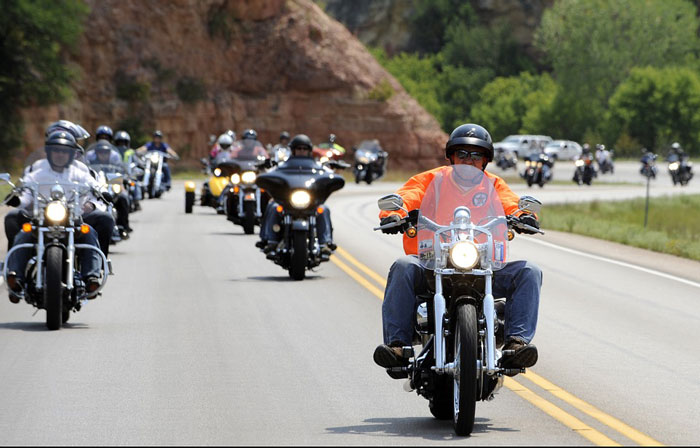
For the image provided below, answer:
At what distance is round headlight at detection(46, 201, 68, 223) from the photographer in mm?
13203

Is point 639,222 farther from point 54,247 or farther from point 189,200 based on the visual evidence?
point 54,247

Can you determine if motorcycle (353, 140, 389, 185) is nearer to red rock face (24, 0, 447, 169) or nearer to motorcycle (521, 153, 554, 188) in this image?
motorcycle (521, 153, 554, 188)

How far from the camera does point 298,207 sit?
1856cm

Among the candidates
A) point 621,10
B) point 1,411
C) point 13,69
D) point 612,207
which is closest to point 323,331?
point 1,411

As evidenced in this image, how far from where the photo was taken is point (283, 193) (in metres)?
18.7

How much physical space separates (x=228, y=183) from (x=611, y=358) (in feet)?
59.5

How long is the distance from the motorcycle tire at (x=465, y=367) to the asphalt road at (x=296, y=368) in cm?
13

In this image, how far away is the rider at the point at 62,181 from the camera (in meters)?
13.3

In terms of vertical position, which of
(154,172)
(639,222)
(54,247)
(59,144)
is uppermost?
(59,144)

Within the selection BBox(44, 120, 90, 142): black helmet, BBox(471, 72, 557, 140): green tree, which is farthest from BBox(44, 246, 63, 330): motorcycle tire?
BBox(471, 72, 557, 140): green tree

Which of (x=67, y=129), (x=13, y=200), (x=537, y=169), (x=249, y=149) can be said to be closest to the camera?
(x=13, y=200)

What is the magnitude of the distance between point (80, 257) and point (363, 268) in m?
7.42

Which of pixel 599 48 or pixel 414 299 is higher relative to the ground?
pixel 599 48

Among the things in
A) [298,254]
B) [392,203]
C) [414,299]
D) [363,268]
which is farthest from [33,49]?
[414,299]
